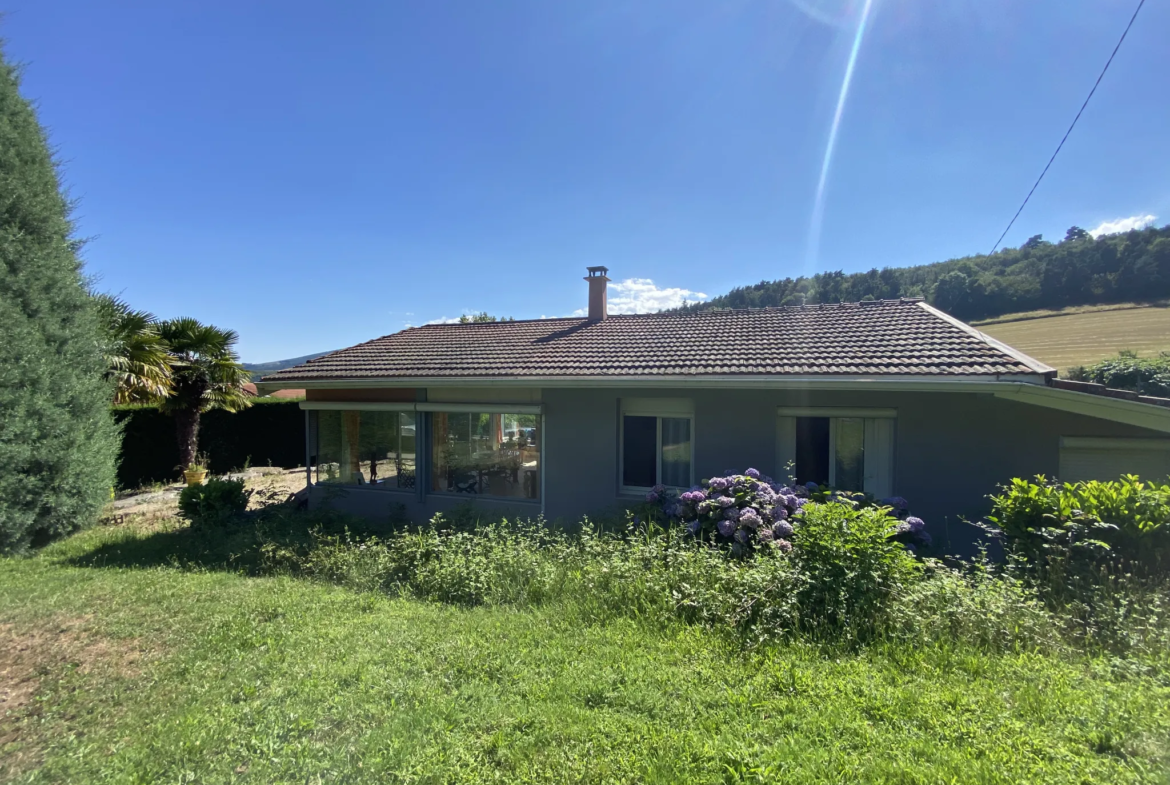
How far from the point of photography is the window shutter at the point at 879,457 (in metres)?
8.23

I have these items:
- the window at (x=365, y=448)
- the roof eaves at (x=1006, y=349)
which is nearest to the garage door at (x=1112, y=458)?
the roof eaves at (x=1006, y=349)

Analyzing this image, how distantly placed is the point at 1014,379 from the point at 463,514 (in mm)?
8426

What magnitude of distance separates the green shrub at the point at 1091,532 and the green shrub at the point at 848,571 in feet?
3.99

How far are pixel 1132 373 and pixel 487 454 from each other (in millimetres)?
14292

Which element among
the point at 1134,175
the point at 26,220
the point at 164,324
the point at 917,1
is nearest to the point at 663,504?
the point at 917,1

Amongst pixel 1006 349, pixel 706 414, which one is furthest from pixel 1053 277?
pixel 706 414

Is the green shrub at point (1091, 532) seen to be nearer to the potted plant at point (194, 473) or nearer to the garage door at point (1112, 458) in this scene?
the garage door at point (1112, 458)

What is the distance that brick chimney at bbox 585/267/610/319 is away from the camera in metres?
13.2

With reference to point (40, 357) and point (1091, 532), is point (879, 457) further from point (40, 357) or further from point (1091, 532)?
point (40, 357)

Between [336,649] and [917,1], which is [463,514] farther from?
[917,1]

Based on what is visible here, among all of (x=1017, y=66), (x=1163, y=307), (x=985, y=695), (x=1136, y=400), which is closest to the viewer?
(x=985, y=695)

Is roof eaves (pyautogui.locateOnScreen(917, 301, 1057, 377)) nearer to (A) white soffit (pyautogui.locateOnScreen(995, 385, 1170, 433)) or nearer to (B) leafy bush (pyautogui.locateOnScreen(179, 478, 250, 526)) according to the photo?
(A) white soffit (pyautogui.locateOnScreen(995, 385, 1170, 433))

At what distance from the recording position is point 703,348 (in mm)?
9938

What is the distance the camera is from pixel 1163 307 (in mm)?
16875
